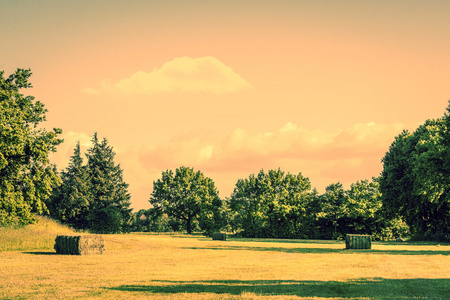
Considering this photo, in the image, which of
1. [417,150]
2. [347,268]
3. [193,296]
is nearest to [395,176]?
[417,150]

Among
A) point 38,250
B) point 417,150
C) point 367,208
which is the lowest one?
point 38,250

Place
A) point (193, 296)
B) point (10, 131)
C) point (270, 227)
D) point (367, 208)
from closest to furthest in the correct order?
point (193, 296) < point (10, 131) < point (367, 208) < point (270, 227)

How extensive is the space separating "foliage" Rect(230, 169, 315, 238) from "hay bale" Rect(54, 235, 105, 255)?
5513cm

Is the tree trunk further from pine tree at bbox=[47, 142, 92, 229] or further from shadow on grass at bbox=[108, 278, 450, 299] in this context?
shadow on grass at bbox=[108, 278, 450, 299]

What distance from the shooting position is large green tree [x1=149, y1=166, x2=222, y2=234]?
308 feet

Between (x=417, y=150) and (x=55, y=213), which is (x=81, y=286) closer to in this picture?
(x=417, y=150)

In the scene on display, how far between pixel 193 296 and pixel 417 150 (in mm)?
47274

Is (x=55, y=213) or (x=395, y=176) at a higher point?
(x=395, y=176)

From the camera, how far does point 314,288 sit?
1662 centimetres

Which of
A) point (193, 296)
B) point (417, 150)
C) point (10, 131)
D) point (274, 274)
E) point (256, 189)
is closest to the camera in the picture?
point (193, 296)

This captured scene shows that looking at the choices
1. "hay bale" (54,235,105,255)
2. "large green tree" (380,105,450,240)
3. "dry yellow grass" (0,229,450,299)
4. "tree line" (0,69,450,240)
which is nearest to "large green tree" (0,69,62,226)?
"tree line" (0,69,450,240)

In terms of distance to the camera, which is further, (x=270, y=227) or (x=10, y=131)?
(x=270, y=227)

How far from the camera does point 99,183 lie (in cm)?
9144

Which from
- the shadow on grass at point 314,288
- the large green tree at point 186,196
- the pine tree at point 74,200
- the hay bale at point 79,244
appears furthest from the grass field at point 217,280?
the large green tree at point 186,196
